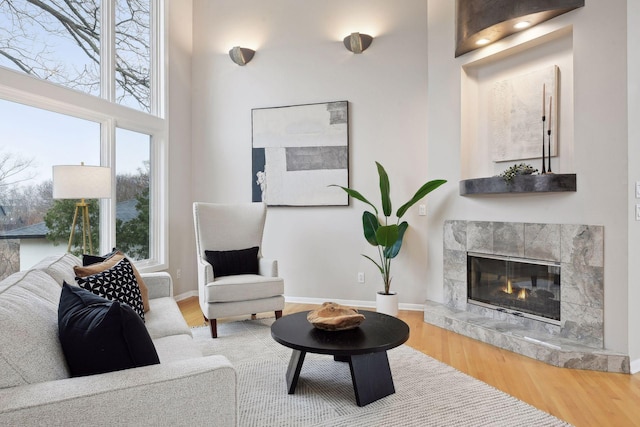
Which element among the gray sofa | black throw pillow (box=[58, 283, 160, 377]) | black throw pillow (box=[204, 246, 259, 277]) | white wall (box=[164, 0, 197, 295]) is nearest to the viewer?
the gray sofa

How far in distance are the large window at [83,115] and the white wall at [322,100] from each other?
2.18 feet

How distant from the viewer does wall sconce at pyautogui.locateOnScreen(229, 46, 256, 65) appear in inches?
184

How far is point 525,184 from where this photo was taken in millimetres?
3059

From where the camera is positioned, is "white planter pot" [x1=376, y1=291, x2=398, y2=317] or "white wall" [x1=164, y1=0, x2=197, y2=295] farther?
"white wall" [x1=164, y1=0, x2=197, y2=295]

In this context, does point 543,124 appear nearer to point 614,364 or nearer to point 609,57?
point 609,57

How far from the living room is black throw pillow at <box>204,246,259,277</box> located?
2.82 ft

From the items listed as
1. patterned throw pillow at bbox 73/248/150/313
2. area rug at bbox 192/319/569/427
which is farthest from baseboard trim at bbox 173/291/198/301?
patterned throw pillow at bbox 73/248/150/313

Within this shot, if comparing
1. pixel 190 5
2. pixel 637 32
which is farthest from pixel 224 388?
pixel 190 5

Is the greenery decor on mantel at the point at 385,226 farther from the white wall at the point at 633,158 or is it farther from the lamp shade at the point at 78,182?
the lamp shade at the point at 78,182

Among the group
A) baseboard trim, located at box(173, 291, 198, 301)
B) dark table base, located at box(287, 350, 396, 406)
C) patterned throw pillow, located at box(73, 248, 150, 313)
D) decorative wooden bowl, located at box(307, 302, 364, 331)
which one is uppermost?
patterned throw pillow, located at box(73, 248, 150, 313)

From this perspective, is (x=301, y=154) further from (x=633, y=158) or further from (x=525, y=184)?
(x=633, y=158)

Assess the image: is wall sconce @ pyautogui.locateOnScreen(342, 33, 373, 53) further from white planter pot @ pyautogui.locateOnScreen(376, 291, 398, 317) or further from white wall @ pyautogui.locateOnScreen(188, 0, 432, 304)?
white planter pot @ pyautogui.locateOnScreen(376, 291, 398, 317)

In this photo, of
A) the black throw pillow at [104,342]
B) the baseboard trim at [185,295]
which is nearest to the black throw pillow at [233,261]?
the baseboard trim at [185,295]

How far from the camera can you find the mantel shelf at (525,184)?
113 inches
